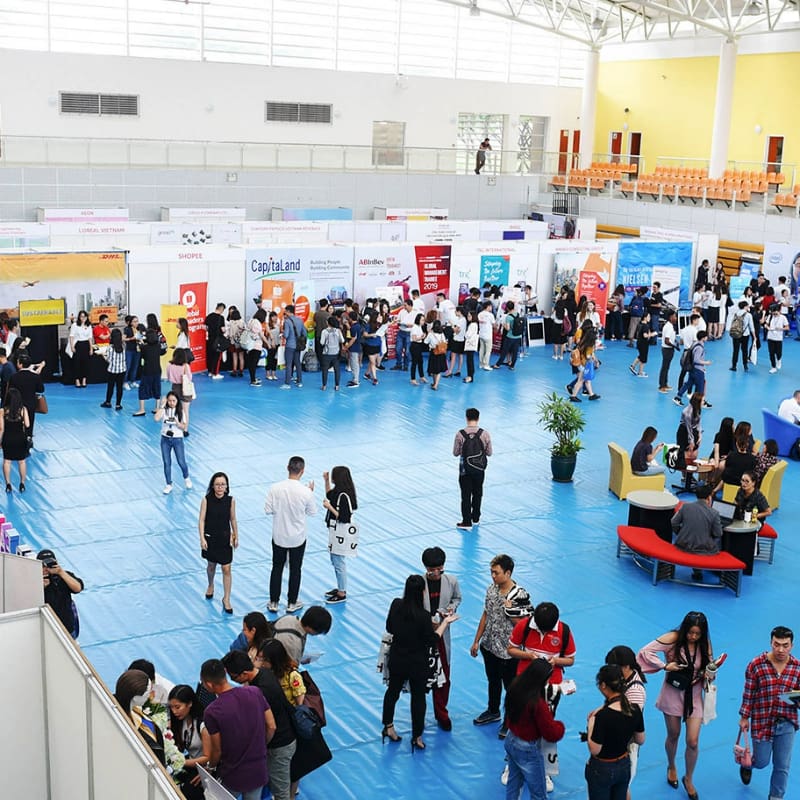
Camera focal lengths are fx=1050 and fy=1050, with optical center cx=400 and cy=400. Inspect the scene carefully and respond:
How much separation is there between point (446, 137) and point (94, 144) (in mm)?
13654

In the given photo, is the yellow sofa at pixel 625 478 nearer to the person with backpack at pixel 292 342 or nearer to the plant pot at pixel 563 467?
the plant pot at pixel 563 467

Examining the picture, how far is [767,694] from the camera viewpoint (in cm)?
656

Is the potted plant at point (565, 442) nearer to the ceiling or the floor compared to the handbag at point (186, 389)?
nearer to the floor

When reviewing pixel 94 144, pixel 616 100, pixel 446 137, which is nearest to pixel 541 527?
pixel 94 144

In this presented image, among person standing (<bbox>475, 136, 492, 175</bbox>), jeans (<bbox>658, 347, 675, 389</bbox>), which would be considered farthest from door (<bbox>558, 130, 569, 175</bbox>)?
jeans (<bbox>658, 347, 675, 389</bbox>)

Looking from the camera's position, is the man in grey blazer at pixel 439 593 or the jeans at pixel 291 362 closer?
the man in grey blazer at pixel 439 593

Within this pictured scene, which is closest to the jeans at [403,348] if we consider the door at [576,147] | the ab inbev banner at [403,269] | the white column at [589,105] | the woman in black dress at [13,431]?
the ab inbev banner at [403,269]

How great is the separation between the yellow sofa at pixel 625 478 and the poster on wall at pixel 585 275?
11214mm

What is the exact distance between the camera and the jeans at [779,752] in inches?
260

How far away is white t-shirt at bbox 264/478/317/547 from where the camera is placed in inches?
349

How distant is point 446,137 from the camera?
124 ft

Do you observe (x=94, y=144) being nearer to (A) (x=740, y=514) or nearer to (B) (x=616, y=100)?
(B) (x=616, y=100)

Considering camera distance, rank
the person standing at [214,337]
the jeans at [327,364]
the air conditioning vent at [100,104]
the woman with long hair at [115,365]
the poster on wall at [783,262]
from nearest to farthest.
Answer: the woman with long hair at [115,365] → the jeans at [327,364] → the person standing at [214,337] → the poster on wall at [783,262] → the air conditioning vent at [100,104]

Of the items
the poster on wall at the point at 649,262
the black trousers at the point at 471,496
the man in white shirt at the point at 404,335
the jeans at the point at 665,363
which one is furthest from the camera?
the poster on wall at the point at 649,262
